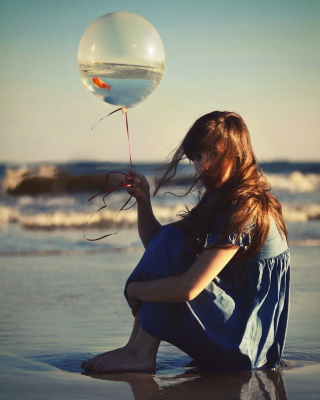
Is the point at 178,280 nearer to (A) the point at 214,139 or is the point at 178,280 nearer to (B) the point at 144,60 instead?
(A) the point at 214,139

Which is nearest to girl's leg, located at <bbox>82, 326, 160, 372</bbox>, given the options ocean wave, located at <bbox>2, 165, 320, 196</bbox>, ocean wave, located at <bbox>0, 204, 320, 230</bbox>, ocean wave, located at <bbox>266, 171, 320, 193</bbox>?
ocean wave, located at <bbox>0, 204, 320, 230</bbox>

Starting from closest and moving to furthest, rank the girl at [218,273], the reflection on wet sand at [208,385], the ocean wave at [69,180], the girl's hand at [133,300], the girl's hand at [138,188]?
the reflection on wet sand at [208,385] < the girl at [218,273] < the girl's hand at [133,300] < the girl's hand at [138,188] < the ocean wave at [69,180]

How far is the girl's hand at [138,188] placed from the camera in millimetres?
2404

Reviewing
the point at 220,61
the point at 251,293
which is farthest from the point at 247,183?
the point at 220,61

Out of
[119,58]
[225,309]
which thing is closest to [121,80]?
[119,58]

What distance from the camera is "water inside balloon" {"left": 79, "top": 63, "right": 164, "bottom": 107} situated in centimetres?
268

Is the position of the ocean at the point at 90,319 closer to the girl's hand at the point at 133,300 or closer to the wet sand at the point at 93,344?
the wet sand at the point at 93,344

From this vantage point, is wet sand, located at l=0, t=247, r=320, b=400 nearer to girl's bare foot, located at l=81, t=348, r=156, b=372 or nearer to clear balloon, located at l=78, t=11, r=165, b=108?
girl's bare foot, located at l=81, t=348, r=156, b=372

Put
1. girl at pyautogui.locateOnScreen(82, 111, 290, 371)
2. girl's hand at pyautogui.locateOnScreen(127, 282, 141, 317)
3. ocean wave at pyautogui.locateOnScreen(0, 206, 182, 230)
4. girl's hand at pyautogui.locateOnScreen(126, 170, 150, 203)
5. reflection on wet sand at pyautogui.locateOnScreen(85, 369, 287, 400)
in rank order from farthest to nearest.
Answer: ocean wave at pyautogui.locateOnScreen(0, 206, 182, 230)
girl's hand at pyautogui.locateOnScreen(126, 170, 150, 203)
girl's hand at pyautogui.locateOnScreen(127, 282, 141, 317)
girl at pyautogui.locateOnScreen(82, 111, 290, 371)
reflection on wet sand at pyautogui.locateOnScreen(85, 369, 287, 400)

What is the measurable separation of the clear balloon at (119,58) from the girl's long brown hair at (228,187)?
1.80ft

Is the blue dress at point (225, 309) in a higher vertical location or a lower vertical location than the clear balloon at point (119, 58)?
lower

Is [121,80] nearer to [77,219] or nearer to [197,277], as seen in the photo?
[197,277]

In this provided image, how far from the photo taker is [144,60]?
274 cm

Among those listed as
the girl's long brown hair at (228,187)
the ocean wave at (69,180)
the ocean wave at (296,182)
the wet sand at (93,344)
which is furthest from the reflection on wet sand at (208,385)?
the ocean wave at (296,182)
